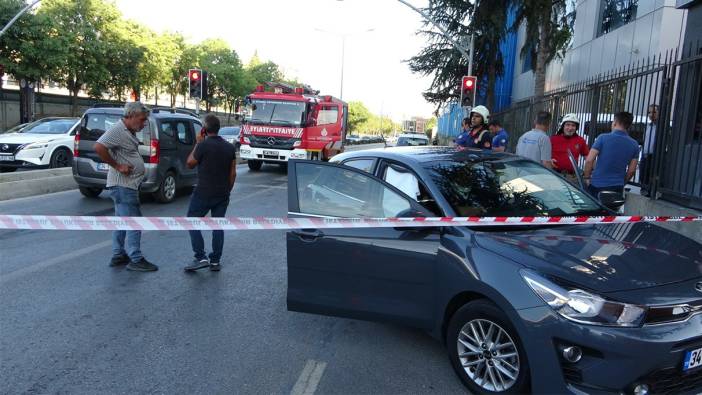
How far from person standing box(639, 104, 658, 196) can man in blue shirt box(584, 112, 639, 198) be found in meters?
1.16

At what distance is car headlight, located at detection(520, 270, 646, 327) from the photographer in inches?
105

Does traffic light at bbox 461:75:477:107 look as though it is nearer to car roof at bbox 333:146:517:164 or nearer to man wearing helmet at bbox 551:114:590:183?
man wearing helmet at bbox 551:114:590:183

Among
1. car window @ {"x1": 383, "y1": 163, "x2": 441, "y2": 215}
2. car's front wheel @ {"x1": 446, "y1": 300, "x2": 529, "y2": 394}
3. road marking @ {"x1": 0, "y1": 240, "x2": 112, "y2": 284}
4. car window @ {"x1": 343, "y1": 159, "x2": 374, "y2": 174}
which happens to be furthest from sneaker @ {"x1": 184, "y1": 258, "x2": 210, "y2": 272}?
car's front wheel @ {"x1": 446, "y1": 300, "x2": 529, "y2": 394}

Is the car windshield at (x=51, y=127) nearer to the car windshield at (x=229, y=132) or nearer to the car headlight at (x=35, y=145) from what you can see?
the car headlight at (x=35, y=145)

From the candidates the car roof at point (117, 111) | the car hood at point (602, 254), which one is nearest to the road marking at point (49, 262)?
the car roof at point (117, 111)

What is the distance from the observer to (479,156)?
4.43m

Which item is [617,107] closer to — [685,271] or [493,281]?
[685,271]

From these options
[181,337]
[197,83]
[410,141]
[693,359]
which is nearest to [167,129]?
[181,337]

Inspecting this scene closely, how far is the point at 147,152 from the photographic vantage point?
9.76 metres

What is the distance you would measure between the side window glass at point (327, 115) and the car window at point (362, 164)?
13.8 m

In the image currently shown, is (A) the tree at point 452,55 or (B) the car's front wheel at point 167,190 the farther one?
(A) the tree at point 452,55

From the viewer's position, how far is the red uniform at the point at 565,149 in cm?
727

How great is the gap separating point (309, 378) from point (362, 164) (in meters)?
1.78

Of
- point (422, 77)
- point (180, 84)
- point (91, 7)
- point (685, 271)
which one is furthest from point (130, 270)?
point (180, 84)
